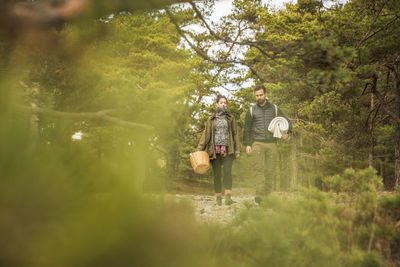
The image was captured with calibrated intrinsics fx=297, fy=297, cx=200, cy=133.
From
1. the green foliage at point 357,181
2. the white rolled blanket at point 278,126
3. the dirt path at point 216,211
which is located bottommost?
the dirt path at point 216,211

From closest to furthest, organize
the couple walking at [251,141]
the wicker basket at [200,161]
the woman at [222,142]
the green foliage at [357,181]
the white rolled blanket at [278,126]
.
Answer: the green foliage at [357,181]
the white rolled blanket at [278,126]
the wicker basket at [200,161]
the couple walking at [251,141]
the woman at [222,142]

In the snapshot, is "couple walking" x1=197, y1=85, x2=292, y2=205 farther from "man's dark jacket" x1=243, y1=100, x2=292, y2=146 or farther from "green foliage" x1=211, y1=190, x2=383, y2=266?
"green foliage" x1=211, y1=190, x2=383, y2=266

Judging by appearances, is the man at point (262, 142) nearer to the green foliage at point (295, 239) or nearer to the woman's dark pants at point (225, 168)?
the woman's dark pants at point (225, 168)

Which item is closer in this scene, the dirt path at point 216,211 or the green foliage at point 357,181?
the green foliage at point 357,181

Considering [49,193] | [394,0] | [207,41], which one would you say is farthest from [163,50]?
[49,193]

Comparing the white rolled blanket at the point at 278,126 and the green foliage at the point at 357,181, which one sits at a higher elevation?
the white rolled blanket at the point at 278,126

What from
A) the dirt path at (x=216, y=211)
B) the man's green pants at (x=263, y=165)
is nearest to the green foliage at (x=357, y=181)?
the dirt path at (x=216, y=211)

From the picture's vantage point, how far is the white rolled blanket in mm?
5996

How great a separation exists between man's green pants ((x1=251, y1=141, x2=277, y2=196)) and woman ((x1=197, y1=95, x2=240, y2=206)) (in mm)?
427

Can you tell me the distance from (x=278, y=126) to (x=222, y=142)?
4.02 ft

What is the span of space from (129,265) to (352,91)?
10.3 metres

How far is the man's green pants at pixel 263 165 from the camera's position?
6.18m

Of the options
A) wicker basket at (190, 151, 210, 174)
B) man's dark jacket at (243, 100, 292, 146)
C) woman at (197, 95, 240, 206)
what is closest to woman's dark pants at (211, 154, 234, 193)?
woman at (197, 95, 240, 206)

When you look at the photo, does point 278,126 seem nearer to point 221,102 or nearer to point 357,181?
point 221,102
